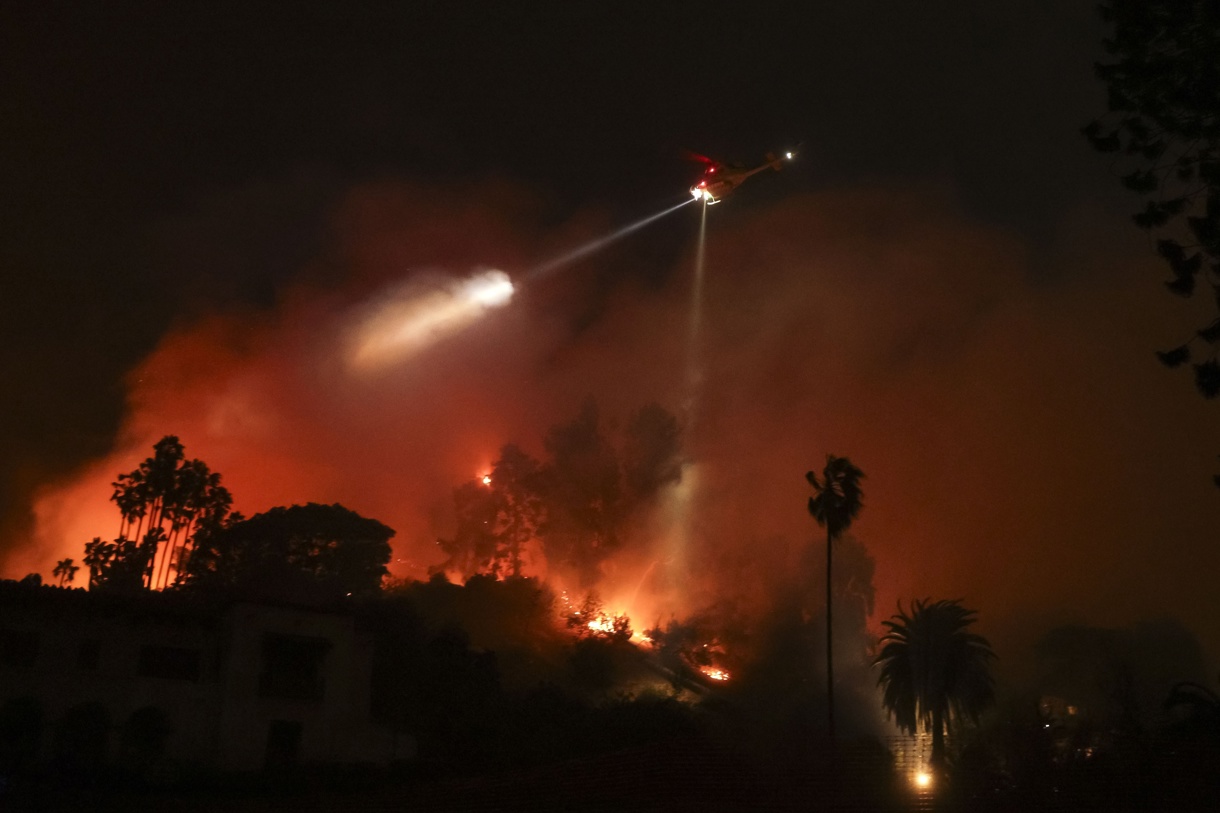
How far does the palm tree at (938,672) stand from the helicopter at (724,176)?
30.8 metres

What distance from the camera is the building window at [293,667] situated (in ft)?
132

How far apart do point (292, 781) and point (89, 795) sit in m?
5.61

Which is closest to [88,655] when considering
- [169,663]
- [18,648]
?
[18,648]

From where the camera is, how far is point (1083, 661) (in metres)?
121

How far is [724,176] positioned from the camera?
6775 cm

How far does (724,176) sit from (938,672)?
3438 cm

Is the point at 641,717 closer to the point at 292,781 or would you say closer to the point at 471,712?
the point at 471,712

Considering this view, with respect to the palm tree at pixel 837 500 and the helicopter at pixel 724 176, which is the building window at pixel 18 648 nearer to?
the palm tree at pixel 837 500

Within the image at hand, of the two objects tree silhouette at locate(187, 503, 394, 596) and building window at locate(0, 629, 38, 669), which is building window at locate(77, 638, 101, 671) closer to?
building window at locate(0, 629, 38, 669)

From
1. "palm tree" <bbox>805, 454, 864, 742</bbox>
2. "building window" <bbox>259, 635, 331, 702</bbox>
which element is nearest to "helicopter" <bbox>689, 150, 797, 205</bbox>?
"palm tree" <bbox>805, 454, 864, 742</bbox>

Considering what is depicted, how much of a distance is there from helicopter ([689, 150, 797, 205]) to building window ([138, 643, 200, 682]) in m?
42.1

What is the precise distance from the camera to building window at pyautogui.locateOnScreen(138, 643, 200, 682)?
128 ft

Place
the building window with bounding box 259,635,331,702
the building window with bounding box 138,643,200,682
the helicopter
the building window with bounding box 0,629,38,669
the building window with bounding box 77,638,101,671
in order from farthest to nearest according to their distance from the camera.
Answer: the helicopter
the building window with bounding box 259,635,331,702
the building window with bounding box 138,643,200,682
the building window with bounding box 77,638,101,671
the building window with bounding box 0,629,38,669

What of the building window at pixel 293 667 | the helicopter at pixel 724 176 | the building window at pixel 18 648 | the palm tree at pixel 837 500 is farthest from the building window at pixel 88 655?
the helicopter at pixel 724 176
